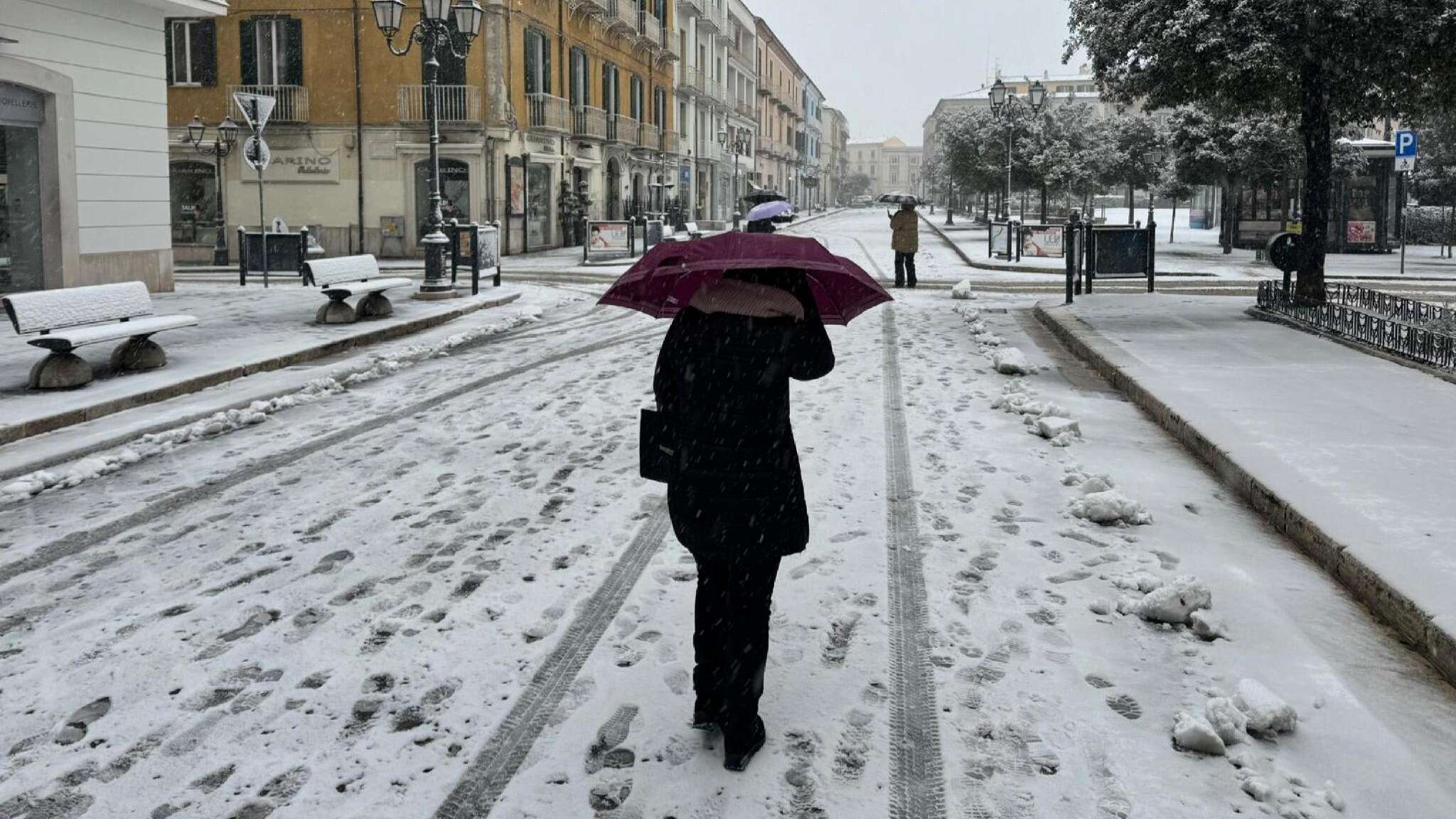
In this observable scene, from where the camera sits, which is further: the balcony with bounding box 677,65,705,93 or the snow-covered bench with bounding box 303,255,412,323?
the balcony with bounding box 677,65,705,93

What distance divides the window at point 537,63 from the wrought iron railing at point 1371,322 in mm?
21763

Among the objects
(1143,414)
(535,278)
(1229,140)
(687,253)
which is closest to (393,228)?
(535,278)

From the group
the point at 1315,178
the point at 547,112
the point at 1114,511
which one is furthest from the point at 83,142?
the point at 547,112

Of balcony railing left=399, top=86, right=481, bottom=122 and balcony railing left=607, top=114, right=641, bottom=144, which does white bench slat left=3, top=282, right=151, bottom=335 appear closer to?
balcony railing left=399, top=86, right=481, bottom=122

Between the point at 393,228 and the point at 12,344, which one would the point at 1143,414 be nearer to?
the point at 12,344

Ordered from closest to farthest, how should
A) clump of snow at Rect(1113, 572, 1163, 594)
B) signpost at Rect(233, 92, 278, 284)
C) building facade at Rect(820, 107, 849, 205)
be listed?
clump of snow at Rect(1113, 572, 1163, 594)
signpost at Rect(233, 92, 278, 284)
building facade at Rect(820, 107, 849, 205)

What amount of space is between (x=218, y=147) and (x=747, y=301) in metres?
29.0

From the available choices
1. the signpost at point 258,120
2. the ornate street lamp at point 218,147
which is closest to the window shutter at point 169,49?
the ornate street lamp at point 218,147

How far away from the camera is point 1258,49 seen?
11969 millimetres

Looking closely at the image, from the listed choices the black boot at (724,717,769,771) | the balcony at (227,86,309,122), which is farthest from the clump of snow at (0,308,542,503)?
the balcony at (227,86,309,122)

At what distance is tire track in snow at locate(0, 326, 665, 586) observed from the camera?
17.1ft

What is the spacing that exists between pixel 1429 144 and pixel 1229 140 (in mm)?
13407

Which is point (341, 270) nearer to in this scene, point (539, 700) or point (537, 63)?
point (539, 700)

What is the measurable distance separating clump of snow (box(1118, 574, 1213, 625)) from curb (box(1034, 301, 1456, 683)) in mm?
640
